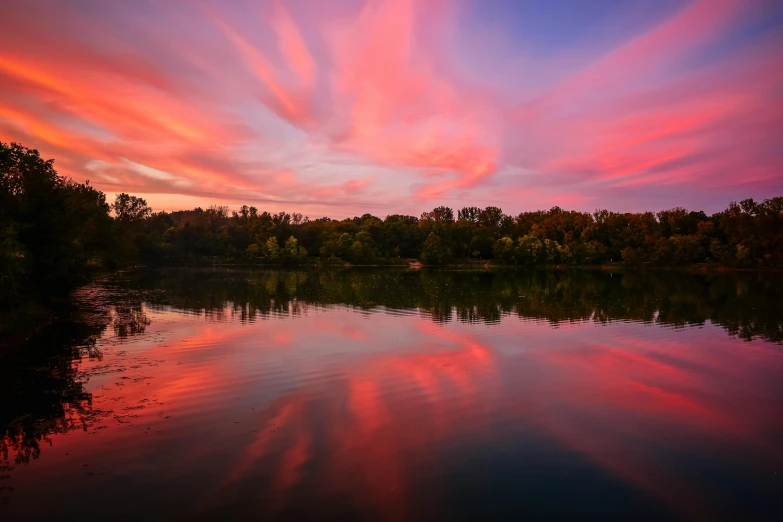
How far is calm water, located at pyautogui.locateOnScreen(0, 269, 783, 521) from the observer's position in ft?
28.4

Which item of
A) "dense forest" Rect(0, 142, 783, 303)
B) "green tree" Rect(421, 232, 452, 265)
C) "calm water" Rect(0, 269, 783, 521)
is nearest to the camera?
"calm water" Rect(0, 269, 783, 521)

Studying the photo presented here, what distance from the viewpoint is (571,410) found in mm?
13672

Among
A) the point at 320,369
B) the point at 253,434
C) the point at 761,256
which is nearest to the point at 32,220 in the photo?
the point at 320,369

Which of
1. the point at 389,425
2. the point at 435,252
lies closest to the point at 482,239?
the point at 435,252

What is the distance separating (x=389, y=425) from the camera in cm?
1213

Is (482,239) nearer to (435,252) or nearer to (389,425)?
(435,252)

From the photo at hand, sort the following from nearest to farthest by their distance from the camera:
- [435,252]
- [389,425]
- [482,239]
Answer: [389,425], [435,252], [482,239]

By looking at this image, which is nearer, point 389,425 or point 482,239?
point 389,425

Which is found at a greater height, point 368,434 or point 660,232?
point 660,232

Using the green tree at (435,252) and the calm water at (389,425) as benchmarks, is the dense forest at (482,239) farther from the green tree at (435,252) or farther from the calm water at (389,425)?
the calm water at (389,425)

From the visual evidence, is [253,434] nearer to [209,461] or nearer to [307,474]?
[209,461]

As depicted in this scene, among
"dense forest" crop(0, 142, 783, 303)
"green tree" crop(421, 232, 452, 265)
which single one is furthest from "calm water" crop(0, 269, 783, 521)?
"green tree" crop(421, 232, 452, 265)

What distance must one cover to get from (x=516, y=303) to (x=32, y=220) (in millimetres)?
34383

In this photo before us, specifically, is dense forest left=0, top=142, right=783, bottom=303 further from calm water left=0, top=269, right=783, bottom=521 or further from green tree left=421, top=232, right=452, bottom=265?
calm water left=0, top=269, right=783, bottom=521
